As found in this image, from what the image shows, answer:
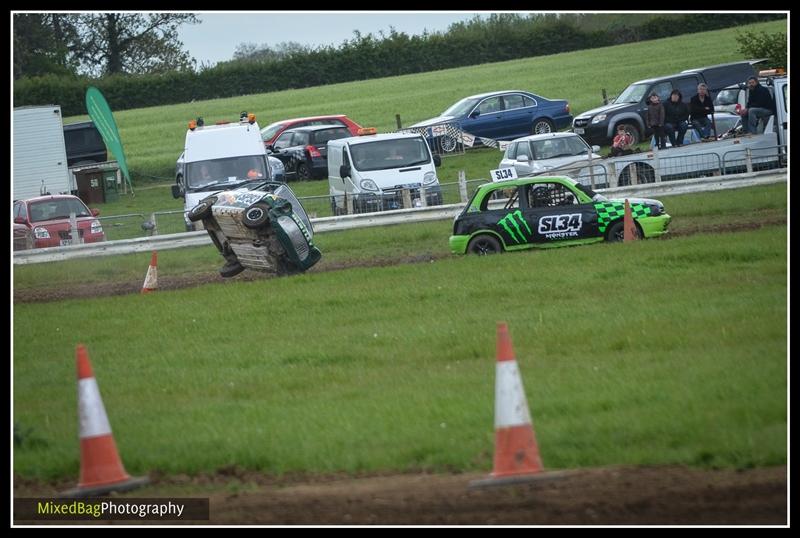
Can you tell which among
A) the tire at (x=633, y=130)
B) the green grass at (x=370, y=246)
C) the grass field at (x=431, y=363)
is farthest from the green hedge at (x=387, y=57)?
the grass field at (x=431, y=363)

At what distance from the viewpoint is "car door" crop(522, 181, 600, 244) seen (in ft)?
62.4

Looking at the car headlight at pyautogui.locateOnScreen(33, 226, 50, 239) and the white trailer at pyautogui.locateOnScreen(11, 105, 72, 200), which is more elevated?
the white trailer at pyautogui.locateOnScreen(11, 105, 72, 200)

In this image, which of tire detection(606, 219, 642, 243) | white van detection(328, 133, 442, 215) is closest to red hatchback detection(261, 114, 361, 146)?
white van detection(328, 133, 442, 215)

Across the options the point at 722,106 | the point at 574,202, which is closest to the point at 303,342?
the point at 574,202

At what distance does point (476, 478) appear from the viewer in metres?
7.34

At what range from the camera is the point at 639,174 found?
85.3 feet

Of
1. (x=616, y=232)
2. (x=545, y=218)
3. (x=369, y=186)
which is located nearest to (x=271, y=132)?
(x=369, y=186)

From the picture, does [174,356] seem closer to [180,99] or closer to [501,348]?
[501,348]

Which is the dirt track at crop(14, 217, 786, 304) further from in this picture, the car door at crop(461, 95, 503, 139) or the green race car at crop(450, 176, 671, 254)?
the car door at crop(461, 95, 503, 139)

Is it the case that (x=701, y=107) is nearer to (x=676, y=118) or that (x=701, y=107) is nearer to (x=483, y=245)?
(x=676, y=118)

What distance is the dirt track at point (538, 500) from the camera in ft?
21.1

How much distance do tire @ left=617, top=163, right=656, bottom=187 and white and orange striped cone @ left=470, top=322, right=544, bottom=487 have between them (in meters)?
19.2

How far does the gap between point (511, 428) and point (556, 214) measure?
12.2 m
